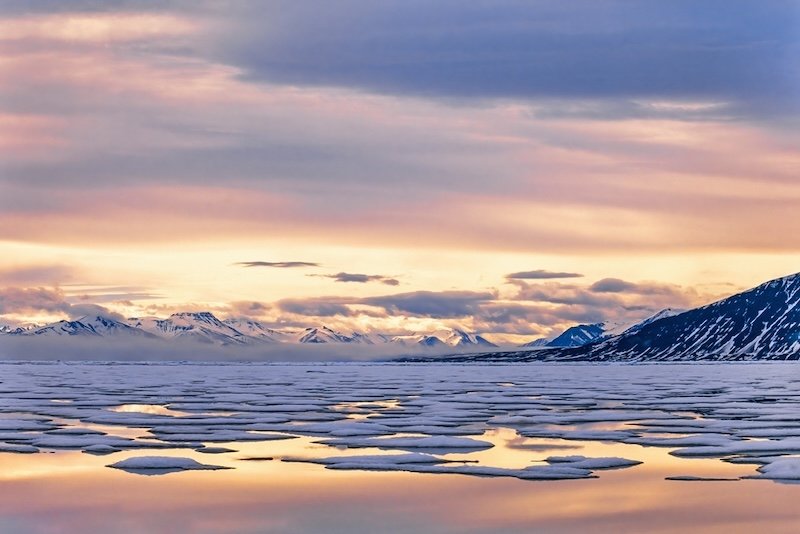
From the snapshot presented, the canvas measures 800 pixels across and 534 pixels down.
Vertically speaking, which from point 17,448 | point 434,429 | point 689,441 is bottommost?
point 17,448

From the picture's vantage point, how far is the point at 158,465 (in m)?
20.4

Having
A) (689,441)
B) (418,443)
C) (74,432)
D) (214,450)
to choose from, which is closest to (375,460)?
(418,443)

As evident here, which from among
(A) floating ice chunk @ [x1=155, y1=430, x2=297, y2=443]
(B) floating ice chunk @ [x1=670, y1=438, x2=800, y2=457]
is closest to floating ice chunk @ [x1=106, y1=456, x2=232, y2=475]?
(A) floating ice chunk @ [x1=155, y1=430, x2=297, y2=443]

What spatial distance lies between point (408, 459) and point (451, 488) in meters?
3.27

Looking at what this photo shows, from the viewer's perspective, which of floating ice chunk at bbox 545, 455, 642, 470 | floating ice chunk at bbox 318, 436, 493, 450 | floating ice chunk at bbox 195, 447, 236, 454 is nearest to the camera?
floating ice chunk at bbox 545, 455, 642, 470

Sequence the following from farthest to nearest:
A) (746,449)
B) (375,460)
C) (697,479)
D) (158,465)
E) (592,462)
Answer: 1. (746,449)
2. (375,460)
3. (592,462)
4. (158,465)
5. (697,479)

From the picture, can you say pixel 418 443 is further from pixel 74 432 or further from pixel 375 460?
pixel 74 432

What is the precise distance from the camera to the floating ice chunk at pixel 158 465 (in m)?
20.1

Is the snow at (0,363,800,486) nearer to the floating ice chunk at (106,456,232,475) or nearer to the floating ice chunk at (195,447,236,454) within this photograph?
the floating ice chunk at (195,447,236,454)

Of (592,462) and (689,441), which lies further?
(689,441)

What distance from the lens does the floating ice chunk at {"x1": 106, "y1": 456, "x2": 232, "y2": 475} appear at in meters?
20.1

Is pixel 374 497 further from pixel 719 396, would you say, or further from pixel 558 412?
pixel 719 396

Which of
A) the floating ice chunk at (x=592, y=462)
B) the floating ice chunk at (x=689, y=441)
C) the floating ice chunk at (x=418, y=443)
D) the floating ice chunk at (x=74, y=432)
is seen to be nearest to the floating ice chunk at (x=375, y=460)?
the floating ice chunk at (x=418, y=443)

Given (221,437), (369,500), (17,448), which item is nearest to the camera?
(369,500)
